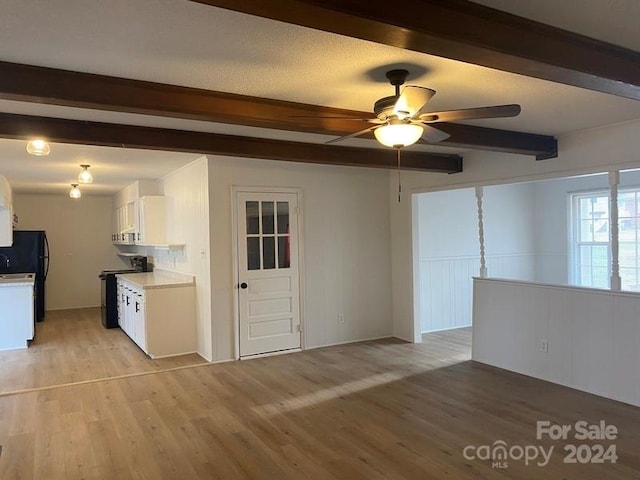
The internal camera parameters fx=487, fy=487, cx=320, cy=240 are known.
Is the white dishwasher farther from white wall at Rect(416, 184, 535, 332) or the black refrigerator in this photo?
white wall at Rect(416, 184, 535, 332)

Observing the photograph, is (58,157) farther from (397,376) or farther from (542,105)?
(542,105)

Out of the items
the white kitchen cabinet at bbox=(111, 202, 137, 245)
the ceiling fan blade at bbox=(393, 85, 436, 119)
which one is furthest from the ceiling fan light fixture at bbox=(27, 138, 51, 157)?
the white kitchen cabinet at bbox=(111, 202, 137, 245)

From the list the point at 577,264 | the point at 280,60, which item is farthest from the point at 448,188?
the point at 280,60

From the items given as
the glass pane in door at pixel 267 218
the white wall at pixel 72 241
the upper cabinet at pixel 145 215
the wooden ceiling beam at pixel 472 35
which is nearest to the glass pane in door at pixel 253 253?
the glass pane in door at pixel 267 218

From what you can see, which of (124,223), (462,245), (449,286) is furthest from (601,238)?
(124,223)

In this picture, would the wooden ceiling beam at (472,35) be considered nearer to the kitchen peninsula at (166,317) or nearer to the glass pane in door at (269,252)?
the glass pane in door at (269,252)

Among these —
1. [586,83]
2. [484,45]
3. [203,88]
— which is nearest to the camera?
[484,45]

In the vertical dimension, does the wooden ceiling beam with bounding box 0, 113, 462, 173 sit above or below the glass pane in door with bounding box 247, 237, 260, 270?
above

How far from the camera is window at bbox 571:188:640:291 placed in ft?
21.9

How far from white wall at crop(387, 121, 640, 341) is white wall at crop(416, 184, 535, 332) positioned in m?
0.28

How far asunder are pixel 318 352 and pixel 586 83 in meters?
4.28

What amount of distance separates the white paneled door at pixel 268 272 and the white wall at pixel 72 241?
5.77 meters

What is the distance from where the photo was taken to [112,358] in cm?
579

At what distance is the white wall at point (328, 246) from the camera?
18.1ft
